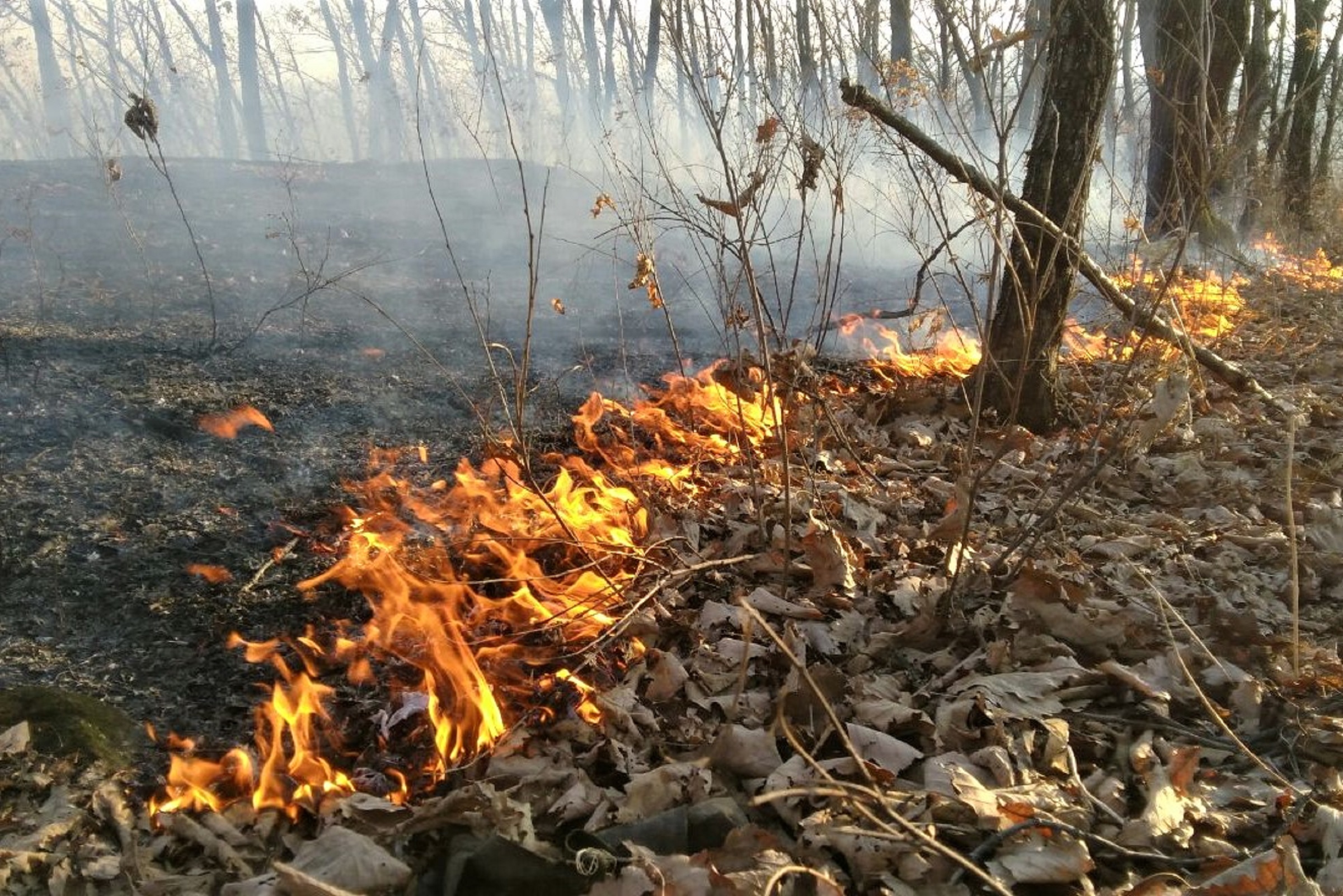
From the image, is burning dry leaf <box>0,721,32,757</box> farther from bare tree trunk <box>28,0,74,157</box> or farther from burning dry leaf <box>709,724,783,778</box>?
bare tree trunk <box>28,0,74,157</box>

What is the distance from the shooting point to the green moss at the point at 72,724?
2266 mm

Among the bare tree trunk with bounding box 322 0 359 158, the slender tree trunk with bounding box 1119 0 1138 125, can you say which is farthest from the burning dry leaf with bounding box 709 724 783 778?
the bare tree trunk with bounding box 322 0 359 158

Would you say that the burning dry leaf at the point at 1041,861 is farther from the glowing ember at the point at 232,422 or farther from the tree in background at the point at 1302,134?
the tree in background at the point at 1302,134

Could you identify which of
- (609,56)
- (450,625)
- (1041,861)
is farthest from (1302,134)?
(609,56)

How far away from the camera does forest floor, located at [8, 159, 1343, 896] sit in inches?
75.0

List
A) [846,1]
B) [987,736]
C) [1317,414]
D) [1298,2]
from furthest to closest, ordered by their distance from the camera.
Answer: [1298,2] → [1317,414] → [846,1] → [987,736]

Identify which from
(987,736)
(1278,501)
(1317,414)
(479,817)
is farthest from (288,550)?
(1317,414)

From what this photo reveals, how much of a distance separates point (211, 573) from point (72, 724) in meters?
0.86

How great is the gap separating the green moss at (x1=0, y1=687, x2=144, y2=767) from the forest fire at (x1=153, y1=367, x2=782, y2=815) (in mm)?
145

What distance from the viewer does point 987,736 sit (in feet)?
7.35

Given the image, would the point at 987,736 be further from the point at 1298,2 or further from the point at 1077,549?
the point at 1298,2

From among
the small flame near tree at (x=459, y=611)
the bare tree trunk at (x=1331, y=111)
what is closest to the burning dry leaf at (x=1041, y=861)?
the small flame near tree at (x=459, y=611)

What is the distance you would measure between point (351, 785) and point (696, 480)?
7.32 feet

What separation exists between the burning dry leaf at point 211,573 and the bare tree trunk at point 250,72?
24.3m
